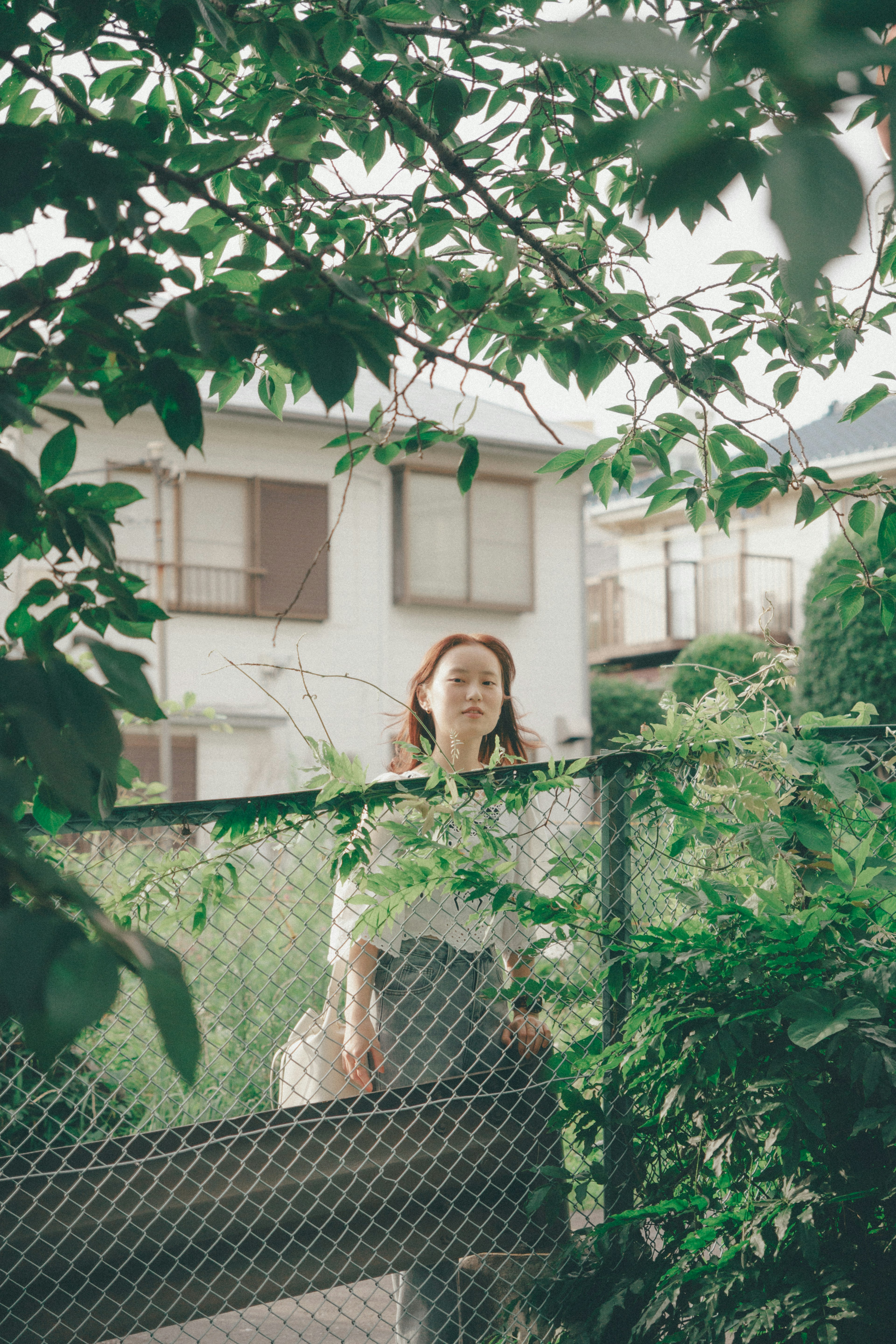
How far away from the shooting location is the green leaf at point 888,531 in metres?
2.03

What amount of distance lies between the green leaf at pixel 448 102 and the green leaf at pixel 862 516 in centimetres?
100

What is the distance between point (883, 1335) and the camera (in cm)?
165

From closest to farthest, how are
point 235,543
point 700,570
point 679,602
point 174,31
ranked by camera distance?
point 174,31 → point 235,543 → point 700,570 → point 679,602

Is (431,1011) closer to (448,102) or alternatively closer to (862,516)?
(862,516)

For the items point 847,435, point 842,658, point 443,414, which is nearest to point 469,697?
point 842,658

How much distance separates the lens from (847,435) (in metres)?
23.0

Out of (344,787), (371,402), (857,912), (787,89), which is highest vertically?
(371,402)

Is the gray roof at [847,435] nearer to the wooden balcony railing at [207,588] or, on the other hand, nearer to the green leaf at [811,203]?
the wooden balcony railing at [207,588]

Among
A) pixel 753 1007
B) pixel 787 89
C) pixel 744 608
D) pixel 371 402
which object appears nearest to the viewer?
pixel 787 89

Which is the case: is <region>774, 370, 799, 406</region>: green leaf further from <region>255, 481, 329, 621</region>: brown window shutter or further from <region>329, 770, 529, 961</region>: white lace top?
<region>255, 481, 329, 621</region>: brown window shutter

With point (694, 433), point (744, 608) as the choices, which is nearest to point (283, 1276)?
point (694, 433)

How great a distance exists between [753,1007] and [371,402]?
1348 cm

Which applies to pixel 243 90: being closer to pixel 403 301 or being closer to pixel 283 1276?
pixel 403 301

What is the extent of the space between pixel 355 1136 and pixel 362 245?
A: 164 centimetres
